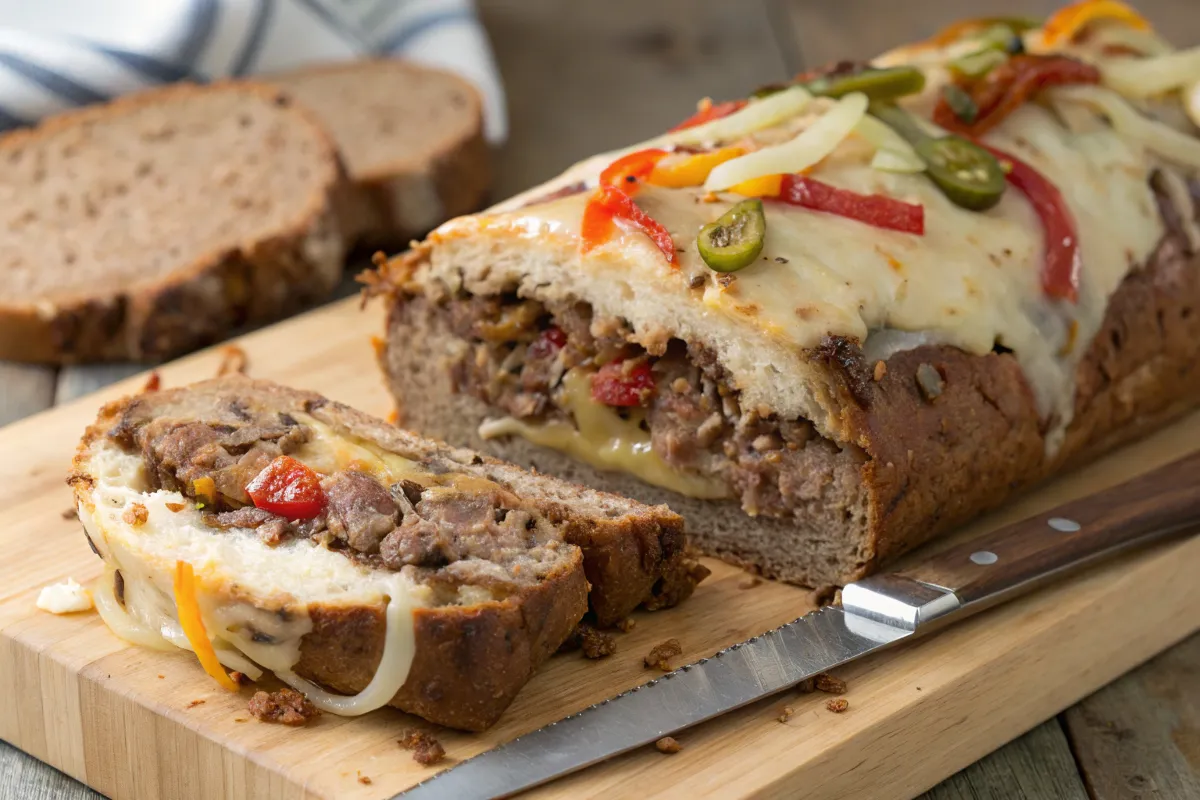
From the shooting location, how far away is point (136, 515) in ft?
13.3

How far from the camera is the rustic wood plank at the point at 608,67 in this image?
8.65 m

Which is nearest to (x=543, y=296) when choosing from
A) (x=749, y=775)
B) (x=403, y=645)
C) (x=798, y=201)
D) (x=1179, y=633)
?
(x=798, y=201)

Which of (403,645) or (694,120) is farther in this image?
(694,120)

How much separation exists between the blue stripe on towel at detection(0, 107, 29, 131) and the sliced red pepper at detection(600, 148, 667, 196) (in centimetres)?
392

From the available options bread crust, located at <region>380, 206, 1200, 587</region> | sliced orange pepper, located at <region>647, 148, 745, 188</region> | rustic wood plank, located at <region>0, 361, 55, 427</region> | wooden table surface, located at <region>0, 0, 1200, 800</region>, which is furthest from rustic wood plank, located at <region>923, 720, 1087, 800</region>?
rustic wood plank, located at <region>0, 361, 55, 427</region>

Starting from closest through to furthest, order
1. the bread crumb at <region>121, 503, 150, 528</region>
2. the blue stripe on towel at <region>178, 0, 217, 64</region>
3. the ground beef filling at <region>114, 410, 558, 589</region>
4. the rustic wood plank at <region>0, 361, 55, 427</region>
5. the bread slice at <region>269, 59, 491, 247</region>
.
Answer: the ground beef filling at <region>114, 410, 558, 589</region>
the bread crumb at <region>121, 503, 150, 528</region>
the rustic wood plank at <region>0, 361, 55, 427</region>
the bread slice at <region>269, 59, 491, 247</region>
the blue stripe on towel at <region>178, 0, 217, 64</region>

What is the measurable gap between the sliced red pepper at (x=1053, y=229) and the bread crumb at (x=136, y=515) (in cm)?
277

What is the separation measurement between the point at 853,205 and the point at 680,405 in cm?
80

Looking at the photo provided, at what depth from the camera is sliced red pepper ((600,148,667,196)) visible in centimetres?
→ 473

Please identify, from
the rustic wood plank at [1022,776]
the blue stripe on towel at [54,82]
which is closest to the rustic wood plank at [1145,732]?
the rustic wood plank at [1022,776]

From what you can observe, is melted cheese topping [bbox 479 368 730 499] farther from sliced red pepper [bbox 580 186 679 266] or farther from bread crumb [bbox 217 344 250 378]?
bread crumb [bbox 217 344 250 378]

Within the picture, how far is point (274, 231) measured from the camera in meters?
6.69

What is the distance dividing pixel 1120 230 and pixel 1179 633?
4.46ft

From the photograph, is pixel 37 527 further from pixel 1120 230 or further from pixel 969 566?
pixel 1120 230
